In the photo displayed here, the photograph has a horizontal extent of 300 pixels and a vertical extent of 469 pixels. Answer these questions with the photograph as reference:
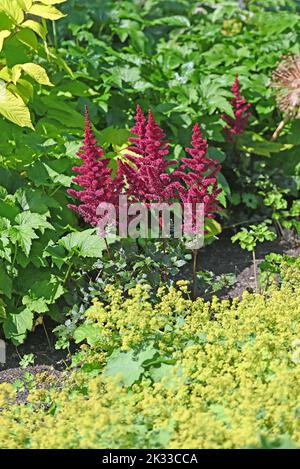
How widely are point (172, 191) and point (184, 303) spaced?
0.63m

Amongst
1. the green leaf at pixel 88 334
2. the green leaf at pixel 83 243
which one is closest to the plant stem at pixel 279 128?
the green leaf at pixel 83 243

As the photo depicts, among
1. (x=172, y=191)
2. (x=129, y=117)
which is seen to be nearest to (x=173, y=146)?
(x=129, y=117)

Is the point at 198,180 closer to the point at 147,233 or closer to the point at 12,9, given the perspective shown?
the point at 147,233

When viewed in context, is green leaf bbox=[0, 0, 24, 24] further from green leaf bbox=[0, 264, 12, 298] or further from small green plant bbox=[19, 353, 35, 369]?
small green plant bbox=[19, 353, 35, 369]

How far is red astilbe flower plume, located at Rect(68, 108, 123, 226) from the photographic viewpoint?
4383 mm

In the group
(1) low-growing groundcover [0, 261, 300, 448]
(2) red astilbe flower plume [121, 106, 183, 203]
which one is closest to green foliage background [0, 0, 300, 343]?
(2) red astilbe flower plume [121, 106, 183, 203]

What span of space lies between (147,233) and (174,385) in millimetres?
1222

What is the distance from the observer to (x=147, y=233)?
4.79 meters

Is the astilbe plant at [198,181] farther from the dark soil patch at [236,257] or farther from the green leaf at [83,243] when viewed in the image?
the dark soil patch at [236,257]

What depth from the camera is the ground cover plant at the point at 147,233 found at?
3.64m

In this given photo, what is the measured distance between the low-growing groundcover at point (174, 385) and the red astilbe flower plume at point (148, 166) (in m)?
0.51

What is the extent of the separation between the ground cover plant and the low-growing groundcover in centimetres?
1
